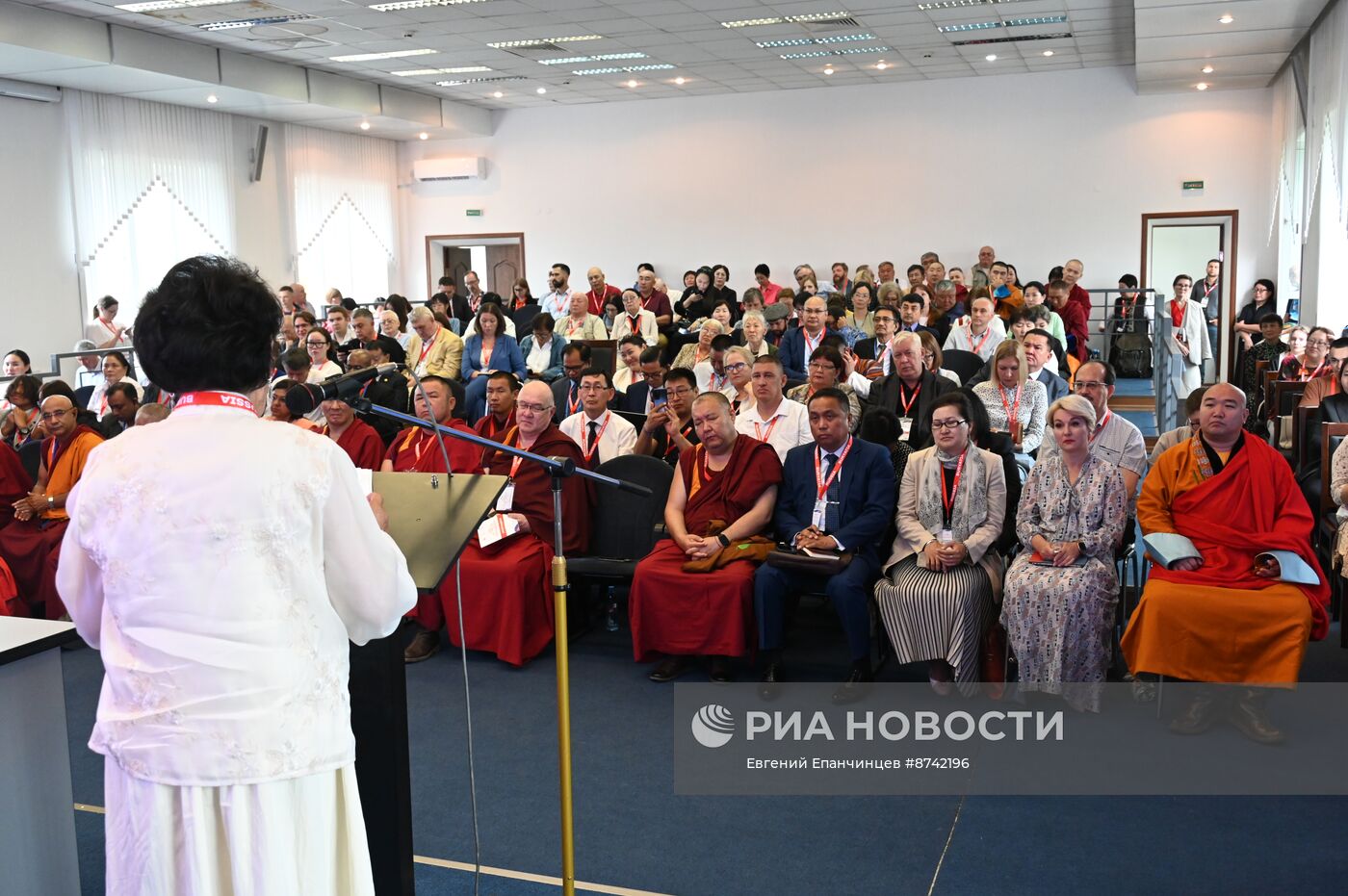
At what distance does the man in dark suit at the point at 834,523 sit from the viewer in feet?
14.2

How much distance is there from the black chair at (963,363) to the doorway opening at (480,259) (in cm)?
977

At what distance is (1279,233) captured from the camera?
41.9 feet

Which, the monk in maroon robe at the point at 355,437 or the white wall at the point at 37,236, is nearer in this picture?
the monk in maroon robe at the point at 355,437

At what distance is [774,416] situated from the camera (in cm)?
542

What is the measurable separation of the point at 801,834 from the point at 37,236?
11.2 metres

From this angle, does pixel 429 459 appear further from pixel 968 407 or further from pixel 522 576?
pixel 968 407

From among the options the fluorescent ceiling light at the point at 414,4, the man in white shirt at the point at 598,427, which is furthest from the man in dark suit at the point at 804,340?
the fluorescent ceiling light at the point at 414,4

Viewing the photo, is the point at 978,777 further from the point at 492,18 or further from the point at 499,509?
the point at 492,18

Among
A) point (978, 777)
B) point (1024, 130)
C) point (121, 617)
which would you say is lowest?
point (978, 777)

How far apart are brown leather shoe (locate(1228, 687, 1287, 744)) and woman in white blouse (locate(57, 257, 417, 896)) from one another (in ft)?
10.3

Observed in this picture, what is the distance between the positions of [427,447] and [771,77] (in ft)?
32.1

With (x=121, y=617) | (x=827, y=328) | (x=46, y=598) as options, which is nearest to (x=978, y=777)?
(x=121, y=617)

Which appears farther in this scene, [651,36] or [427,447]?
[651,36]

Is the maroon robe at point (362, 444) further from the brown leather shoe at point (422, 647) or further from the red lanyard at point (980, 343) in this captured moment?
the red lanyard at point (980, 343)
